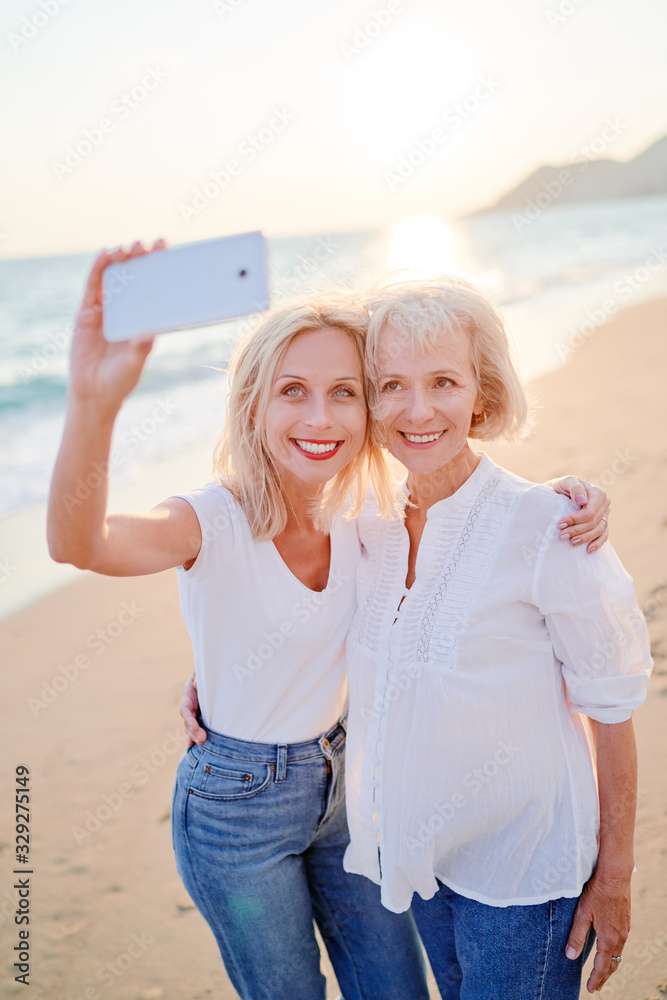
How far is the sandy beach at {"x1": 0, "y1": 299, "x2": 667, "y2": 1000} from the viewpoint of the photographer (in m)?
3.32

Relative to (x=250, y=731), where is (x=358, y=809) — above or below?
below

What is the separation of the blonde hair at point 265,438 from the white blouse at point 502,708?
0.51 meters

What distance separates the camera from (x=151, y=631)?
19.4 ft

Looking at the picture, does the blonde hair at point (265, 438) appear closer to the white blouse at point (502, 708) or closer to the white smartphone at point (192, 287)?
the white blouse at point (502, 708)

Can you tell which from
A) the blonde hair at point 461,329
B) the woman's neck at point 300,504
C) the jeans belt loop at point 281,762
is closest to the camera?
the blonde hair at point 461,329

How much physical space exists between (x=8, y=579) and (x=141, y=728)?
270 cm

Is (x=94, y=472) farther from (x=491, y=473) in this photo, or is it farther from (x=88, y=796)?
(x=88, y=796)

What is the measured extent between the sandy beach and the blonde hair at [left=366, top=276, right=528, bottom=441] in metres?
2.36

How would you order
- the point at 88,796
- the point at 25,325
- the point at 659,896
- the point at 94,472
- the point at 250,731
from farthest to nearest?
the point at 25,325, the point at 88,796, the point at 659,896, the point at 250,731, the point at 94,472

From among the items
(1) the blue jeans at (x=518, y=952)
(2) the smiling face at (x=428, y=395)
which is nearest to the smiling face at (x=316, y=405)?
(2) the smiling face at (x=428, y=395)

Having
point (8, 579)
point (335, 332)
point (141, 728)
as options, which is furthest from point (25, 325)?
point (335, 332)

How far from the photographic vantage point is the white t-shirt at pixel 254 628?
2.24 meters

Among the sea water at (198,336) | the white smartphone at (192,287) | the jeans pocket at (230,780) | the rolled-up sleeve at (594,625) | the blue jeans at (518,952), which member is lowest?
the blue jeans at (518,952)

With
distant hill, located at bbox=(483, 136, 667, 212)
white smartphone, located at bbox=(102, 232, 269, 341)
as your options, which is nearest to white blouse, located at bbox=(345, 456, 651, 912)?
white smartphone, located at bbox=(102, 232, 269, 341)
